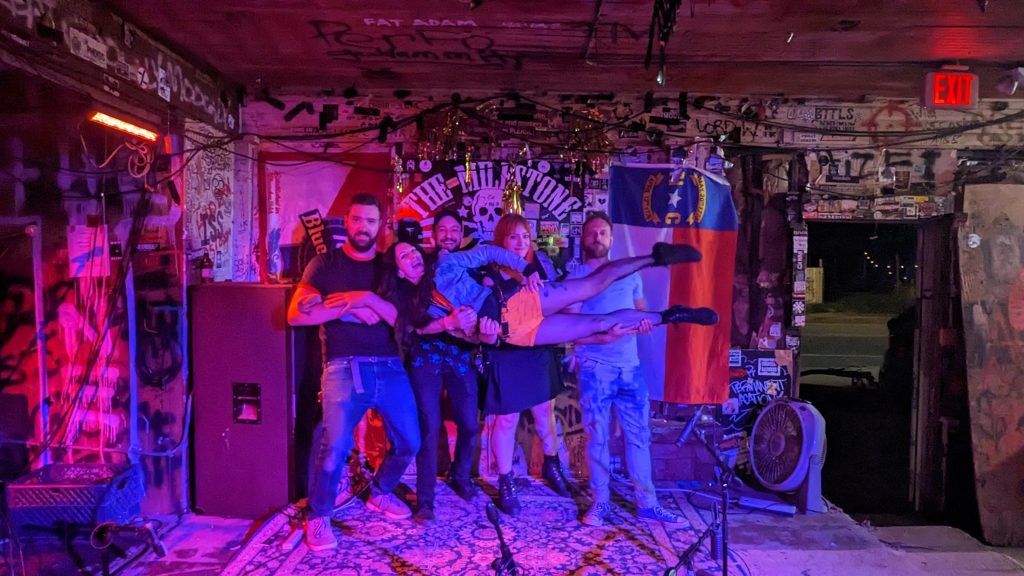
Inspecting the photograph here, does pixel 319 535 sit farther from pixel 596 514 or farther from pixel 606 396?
pixel 606 396

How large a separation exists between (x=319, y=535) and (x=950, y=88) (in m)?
5.99

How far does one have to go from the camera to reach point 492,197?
19.7ft

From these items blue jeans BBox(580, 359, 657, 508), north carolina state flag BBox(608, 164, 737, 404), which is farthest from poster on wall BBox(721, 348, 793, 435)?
blue jeans BBox(580, 359, 657, 508)

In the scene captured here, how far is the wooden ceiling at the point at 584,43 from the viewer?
4.16 meters

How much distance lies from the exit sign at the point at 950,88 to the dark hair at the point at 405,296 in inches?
170

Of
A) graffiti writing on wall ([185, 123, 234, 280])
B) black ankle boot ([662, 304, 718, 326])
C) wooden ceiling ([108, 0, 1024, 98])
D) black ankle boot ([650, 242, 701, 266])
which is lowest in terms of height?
black ankle boot ([662, 304, 718, 326])

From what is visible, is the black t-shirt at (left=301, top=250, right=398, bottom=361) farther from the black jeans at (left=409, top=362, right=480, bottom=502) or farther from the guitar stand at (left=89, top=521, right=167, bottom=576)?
the guitar stand at (left=89, top=521, right=167, bottom=576)

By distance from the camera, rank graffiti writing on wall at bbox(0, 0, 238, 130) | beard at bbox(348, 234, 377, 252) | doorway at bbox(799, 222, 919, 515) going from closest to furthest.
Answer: graffiti writing on wall at bbox(0, 0, 238, 130)
beard at bbox(348, 234, 377, 252)
doorway at bbox(799, 222, 919, 515)

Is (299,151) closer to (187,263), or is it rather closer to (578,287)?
(187,263)

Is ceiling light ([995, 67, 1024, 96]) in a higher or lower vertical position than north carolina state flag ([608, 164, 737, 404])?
higher

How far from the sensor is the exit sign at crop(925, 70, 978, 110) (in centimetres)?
522

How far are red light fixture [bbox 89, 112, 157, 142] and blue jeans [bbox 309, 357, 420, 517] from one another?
2.28 m

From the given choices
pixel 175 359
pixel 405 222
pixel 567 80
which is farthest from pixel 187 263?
pixel 567 80

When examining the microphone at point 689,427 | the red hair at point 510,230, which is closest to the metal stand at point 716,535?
the microphone at point 689,427
